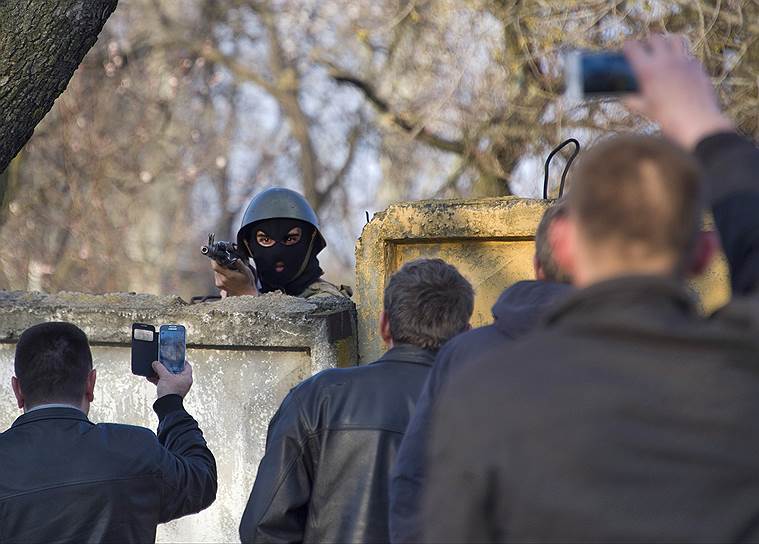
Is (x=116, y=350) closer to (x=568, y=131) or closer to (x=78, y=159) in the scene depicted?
(x=568, y=131)

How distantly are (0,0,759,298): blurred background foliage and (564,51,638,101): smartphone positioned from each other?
5.55 meters

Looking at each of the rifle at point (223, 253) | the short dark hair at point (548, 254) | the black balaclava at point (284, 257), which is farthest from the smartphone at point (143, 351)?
the black balaclava at point (284, 257)

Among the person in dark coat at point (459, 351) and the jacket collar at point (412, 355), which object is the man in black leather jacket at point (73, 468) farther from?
the person in dark coat at point (459, 351)

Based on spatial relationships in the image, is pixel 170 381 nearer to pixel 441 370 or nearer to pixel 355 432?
pixel 355 432

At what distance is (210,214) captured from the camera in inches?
862

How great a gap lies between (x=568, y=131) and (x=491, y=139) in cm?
105

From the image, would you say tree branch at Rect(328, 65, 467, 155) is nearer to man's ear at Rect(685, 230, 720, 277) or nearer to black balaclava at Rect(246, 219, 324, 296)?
black balaclava at Rect(246, 219, 324, 296)

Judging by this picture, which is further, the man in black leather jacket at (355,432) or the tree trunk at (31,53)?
the tree trunk at (31,53)

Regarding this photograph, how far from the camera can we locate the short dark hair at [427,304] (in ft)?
11.1

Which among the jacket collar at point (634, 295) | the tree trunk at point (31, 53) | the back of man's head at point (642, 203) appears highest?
the tree trunk at point (31, 53)

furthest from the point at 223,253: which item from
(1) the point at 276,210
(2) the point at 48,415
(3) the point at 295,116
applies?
(3) the point at 295,116

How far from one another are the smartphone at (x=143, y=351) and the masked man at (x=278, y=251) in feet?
7.09

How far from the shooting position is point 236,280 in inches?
245

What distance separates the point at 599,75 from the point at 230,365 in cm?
350
